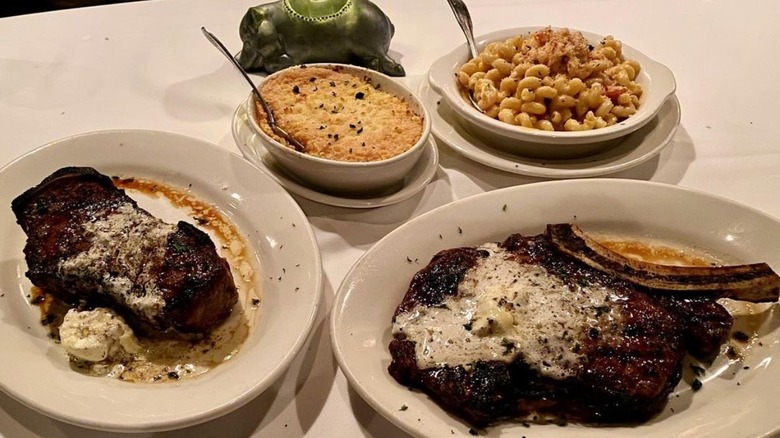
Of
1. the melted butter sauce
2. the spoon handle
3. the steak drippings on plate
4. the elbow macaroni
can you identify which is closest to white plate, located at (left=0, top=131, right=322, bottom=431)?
the melted butter sauce

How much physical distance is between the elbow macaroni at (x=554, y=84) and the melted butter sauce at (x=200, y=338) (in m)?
1.06

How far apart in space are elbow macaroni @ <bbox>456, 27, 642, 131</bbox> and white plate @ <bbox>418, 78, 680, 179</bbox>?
0.37ft

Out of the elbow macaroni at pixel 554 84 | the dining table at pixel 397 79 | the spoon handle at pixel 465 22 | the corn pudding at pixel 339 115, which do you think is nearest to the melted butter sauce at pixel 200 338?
the dining table at pixel 397 79

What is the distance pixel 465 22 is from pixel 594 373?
1.72 metres

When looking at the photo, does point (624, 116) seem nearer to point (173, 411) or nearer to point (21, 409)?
point (173, 411)

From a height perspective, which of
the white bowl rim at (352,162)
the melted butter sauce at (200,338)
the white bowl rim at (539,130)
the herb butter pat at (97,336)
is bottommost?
the melted butter sauce at (200,338)

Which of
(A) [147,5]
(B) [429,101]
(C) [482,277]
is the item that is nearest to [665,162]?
(B) [429,101]

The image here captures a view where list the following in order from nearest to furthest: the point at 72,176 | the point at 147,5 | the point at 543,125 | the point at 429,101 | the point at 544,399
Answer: the point at 544,399, the point at 72,176, the point at 543,125, the point at 429,101, the point at 147,5

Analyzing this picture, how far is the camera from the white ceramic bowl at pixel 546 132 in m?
2.14

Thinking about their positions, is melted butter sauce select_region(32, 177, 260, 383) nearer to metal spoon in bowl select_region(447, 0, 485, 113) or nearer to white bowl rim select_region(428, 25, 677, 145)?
white bowl rim select_region(428, 25, 677, 145)

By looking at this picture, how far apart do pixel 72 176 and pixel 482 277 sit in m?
1.18

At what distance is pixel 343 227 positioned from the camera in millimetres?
2014

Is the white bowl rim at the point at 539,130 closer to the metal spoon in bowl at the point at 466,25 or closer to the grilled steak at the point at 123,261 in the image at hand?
the metal spoon in bowl at the point at 466,25

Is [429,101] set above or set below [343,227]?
above
